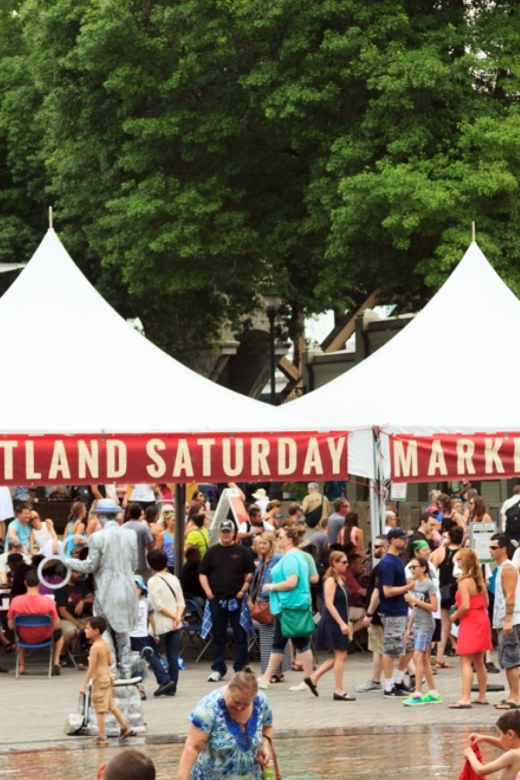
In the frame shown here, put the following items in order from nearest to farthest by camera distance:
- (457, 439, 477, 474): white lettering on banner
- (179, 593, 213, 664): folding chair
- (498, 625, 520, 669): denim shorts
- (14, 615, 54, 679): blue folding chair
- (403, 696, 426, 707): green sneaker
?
(498, 625, 520, 669): denim shorts, (403, 696, 426, 707): green sneaker, (14, 615, 54, 679): blue folding chair, (457, 439, 477, 474): white lettering on banner, (179, 593, 213, 664): folding chair

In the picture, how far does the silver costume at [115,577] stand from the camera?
15.7 meters

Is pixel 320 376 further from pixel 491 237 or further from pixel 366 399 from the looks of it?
pixel 366 399

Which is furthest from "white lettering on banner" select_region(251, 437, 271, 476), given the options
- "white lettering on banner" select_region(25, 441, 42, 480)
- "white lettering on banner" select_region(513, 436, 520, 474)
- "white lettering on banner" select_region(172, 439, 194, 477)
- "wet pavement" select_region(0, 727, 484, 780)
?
"wet pavement" select_region(0, 727, 484, 780)

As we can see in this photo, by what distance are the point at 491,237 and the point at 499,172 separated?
129 cm

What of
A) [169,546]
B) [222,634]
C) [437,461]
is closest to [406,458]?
[437,461]

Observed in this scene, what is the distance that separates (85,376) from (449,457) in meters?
4.68

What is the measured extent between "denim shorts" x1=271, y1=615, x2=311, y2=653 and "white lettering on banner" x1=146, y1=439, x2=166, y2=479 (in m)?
2.41

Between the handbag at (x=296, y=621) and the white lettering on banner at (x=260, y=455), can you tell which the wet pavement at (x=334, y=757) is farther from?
the white lettering on banner at (x=260, y=455)

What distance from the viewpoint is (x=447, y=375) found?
840 inches

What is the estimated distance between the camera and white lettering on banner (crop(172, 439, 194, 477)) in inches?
726

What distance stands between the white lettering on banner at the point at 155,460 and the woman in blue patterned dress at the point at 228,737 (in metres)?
10.4

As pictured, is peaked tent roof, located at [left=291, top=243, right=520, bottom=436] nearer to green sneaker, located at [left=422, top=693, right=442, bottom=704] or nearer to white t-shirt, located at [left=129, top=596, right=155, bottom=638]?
white t-shirt, located at [left=129, top=596, right=155, bottom=638]

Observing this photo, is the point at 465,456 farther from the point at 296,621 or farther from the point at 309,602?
the point at 296,621

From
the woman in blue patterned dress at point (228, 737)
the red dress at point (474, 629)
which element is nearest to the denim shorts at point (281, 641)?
the red dress at point (474, 629)
